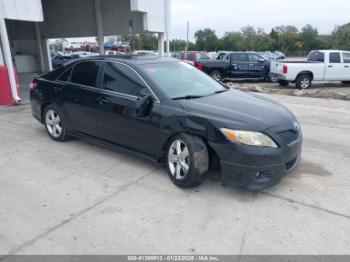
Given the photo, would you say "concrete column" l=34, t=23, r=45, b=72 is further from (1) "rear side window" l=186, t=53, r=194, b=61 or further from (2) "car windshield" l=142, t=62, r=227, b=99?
(2) "car windshield" l=142, t=62, r=227, b=99

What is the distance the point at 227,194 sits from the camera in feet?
12.2

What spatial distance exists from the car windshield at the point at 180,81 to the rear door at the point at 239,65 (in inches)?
453

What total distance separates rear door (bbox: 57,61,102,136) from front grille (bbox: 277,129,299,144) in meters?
2.70

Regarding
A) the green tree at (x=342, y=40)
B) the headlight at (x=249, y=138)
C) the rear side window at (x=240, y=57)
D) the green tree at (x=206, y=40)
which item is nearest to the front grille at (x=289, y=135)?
the headlight at (x=249, y=138)

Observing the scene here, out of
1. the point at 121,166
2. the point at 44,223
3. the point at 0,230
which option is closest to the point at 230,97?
the point at 121,166

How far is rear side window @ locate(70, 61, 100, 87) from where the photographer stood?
15.8 ft

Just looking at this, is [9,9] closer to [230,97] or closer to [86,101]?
[86,101]

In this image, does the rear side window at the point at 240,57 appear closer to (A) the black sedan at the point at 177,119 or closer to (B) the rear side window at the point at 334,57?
(B) the rear side window at the point at 334,57

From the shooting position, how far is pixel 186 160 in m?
3.74

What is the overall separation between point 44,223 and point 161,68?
101 inches

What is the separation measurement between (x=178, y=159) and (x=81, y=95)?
6.72 feet

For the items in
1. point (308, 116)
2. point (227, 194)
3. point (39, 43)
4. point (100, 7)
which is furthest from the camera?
point (39, 43)

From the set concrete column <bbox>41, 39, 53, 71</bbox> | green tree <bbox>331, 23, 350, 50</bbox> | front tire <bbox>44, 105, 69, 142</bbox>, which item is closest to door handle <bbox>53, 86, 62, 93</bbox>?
front tire <bbox>44, 105, 69, 142</bbox>

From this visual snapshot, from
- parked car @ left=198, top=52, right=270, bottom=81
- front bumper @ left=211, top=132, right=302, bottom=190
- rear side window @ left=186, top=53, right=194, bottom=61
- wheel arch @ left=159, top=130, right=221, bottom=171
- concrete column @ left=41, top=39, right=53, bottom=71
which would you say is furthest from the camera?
concrete column @ left=41, top=39, right=53, bottom=71
